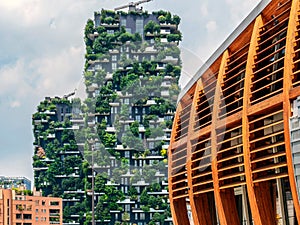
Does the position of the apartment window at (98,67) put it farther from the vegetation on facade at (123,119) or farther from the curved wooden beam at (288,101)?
the curved wooden beam at (288,101)

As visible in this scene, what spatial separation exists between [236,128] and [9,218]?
75.0m

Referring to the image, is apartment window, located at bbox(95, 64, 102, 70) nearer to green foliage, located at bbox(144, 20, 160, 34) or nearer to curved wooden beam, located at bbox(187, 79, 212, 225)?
green foliage, located at bbox(144, 20, 160, 34)

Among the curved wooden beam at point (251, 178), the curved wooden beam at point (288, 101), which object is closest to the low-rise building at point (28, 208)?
the curved wooden beam at point (251, 178)

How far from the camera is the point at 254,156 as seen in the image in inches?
1038

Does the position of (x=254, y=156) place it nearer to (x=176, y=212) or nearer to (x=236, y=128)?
(x=236, y=128)

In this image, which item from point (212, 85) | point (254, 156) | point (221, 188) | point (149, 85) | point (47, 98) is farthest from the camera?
point (47, 98)

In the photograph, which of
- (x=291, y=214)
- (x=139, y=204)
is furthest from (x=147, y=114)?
(x=291, y=214)

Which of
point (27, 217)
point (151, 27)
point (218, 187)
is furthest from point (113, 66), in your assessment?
point (218, 187)

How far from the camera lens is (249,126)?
26.4m

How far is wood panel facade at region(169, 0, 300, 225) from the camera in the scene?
23.8m

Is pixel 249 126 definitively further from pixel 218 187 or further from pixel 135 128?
pixel 135 128

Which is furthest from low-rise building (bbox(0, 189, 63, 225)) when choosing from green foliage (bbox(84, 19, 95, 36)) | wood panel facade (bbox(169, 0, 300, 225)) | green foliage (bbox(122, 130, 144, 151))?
wood panel facade (bbox(169, 0, 300, 225))

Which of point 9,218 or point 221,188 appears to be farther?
point 9,218

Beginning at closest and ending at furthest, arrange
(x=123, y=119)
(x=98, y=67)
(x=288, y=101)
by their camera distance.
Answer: (x=288, y=101)
(x=123, y=119)
(x=98, y=67)
